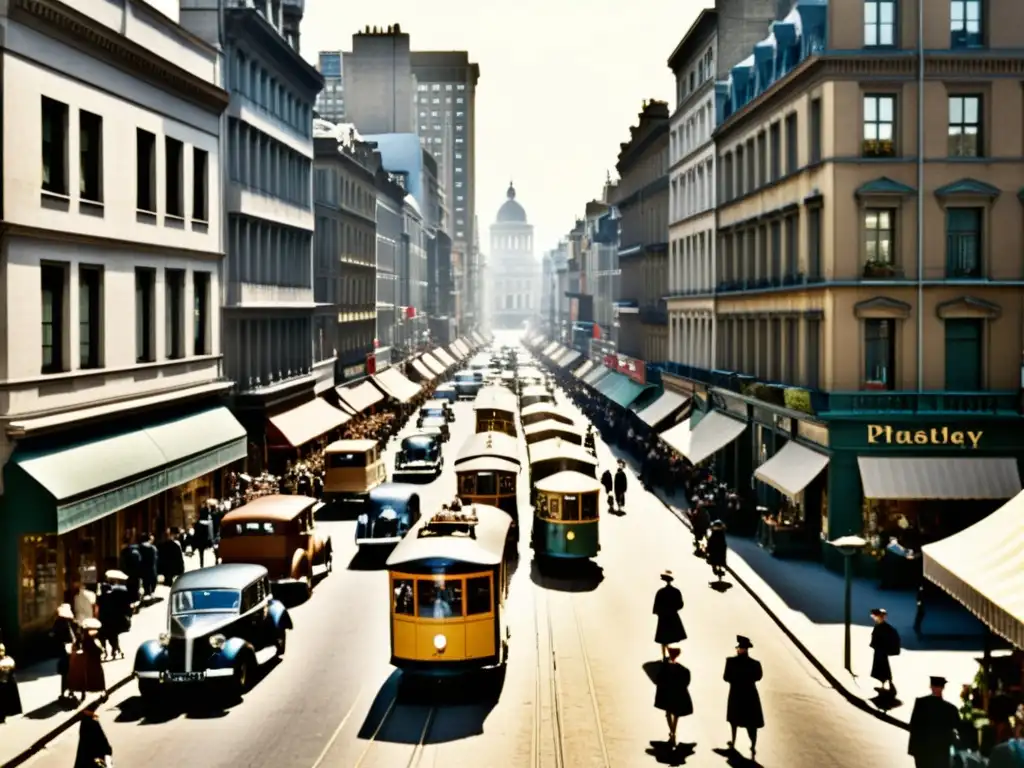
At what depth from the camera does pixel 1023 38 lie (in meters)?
35.0

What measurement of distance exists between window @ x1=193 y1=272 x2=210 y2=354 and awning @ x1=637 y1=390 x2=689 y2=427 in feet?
80.8

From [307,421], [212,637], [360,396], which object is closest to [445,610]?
[212,637]

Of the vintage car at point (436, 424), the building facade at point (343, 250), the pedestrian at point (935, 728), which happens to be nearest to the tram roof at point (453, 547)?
the pedestrian at point (935, 728)

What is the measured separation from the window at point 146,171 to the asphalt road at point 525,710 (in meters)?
12.6

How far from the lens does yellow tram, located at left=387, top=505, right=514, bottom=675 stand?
22406 millimetres

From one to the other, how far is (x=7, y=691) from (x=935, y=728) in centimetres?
1432

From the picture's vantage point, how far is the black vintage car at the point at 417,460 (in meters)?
56.9

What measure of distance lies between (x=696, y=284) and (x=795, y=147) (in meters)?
20.0

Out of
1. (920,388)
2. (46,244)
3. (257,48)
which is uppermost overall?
(257,48)

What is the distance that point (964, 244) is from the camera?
116ft

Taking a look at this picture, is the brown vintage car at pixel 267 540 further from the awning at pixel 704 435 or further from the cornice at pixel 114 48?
the awning at pixel 704 435

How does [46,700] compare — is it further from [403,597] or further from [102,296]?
[102,296]

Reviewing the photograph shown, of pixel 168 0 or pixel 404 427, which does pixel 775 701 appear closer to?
pixel 168 0

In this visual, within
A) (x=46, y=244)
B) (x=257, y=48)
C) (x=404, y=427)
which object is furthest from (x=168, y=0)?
(x=404, y=427)
